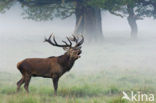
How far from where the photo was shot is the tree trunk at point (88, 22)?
30.5 meters

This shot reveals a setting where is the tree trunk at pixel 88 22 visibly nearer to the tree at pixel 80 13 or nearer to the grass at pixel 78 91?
the tree at pixel 80 13

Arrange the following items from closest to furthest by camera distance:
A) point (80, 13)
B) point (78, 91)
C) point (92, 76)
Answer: point (78, 91)
point (92, 76)
point (80, 13)

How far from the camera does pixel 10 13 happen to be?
85500mm

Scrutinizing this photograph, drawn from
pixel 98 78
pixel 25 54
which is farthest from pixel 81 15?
pixel 98 78

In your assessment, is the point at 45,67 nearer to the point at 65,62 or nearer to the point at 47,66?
the point at 47,66

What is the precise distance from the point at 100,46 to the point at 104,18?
5897cm

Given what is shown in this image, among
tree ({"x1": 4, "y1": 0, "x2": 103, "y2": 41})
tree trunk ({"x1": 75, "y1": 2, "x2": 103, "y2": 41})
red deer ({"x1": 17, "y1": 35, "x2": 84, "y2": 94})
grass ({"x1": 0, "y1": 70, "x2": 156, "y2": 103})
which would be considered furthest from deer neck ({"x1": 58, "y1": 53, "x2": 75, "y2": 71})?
tree trunk ({"x1": 75, "y1": 2, "x2": 103, "y2": 41})

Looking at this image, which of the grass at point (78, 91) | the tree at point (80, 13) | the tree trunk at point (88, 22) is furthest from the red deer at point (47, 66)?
the tree trunk at point (88, 22)

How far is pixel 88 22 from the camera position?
30984 mm

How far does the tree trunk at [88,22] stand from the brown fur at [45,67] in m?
19.8

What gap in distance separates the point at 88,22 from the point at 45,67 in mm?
20672

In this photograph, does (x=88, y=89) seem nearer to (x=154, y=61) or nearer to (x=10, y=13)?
(x=154, y=61)

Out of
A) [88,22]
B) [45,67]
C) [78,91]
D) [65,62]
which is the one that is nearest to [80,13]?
[88,22]

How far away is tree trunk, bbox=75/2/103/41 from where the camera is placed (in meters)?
30.5
